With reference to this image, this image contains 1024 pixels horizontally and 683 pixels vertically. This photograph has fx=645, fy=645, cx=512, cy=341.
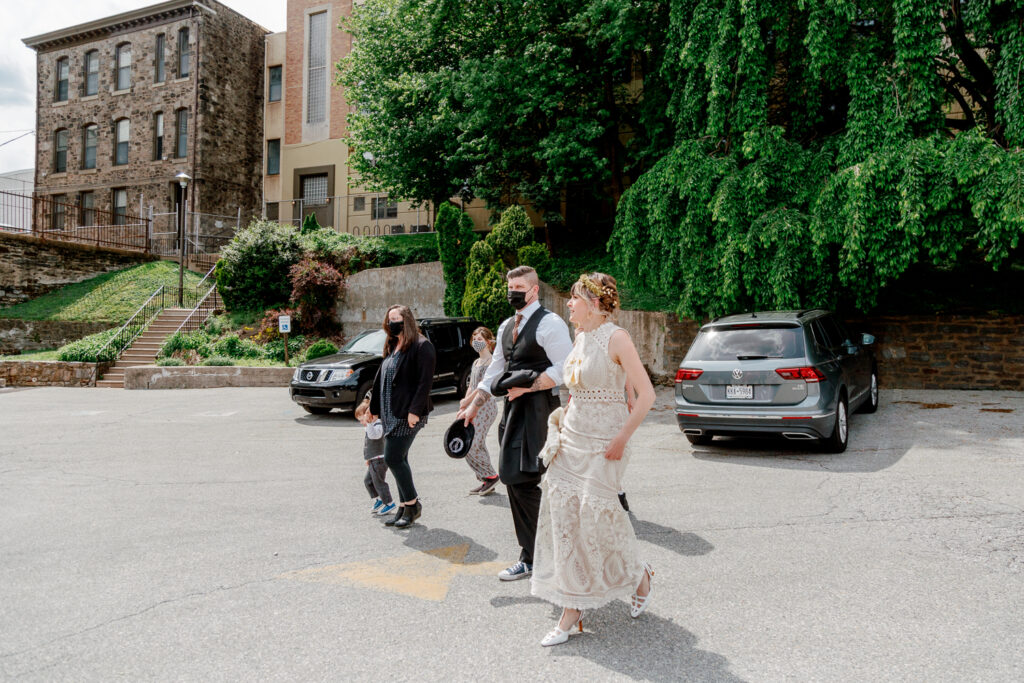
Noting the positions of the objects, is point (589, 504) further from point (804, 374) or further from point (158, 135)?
point (158, 135)

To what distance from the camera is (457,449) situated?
4.89 metres

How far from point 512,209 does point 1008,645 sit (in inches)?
555

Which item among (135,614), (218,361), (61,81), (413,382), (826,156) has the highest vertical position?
(61,81)

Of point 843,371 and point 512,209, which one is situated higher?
point 512,209

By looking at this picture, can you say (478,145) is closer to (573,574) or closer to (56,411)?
(56,411)

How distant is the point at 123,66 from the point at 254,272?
18.7 metres

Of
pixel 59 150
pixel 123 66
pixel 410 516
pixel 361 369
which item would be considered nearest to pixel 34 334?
pixel 59 150

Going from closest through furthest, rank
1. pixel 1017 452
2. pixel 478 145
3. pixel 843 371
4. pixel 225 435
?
pixel 1017 452 → pixel 843 371 → pixel 225 435 → pixel 478 145

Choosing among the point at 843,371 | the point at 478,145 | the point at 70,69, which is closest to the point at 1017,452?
the point at 843,371

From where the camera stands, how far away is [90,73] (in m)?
32.2

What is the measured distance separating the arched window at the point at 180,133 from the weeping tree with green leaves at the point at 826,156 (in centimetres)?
2505

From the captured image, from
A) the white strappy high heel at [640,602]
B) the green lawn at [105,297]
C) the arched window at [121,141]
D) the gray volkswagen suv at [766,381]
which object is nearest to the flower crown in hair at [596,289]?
the white strappy high heel at [640,602]

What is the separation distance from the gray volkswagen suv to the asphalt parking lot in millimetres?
403

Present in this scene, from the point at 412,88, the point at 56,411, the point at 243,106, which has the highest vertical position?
the point at 243,106
